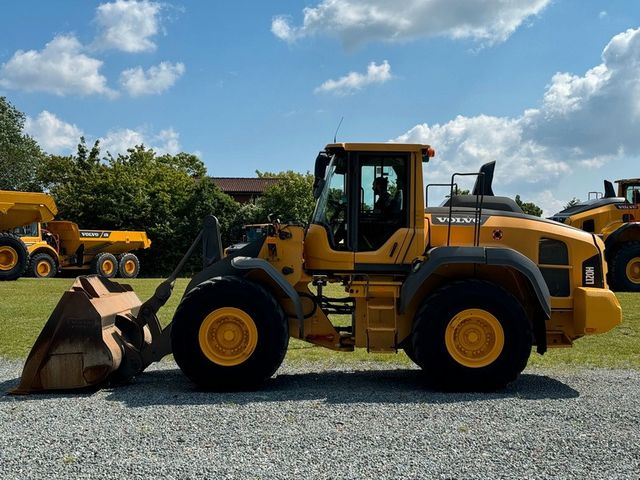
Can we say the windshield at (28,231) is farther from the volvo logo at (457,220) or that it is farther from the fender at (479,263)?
the fender at (479,263)

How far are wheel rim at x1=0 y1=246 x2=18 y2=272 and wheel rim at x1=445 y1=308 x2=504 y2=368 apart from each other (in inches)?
897

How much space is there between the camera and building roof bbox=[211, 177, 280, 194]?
211 ft

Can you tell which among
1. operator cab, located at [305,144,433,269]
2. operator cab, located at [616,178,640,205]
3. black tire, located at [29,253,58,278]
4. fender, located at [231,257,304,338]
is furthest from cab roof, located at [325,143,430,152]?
black tire, located at [29,253,58,278]

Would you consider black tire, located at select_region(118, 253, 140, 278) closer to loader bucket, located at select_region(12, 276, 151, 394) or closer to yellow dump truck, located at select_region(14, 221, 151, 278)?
yellow dump truck, located at select_region(14, 221, 151, 278)

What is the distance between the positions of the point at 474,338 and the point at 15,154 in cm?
5350

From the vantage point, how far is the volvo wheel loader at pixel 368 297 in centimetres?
733

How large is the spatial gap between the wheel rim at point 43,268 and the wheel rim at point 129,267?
4.35 metres

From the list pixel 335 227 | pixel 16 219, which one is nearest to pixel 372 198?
pixel 335 227

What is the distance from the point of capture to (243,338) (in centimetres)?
741

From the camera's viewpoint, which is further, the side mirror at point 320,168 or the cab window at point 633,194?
the cab window at point 633,194

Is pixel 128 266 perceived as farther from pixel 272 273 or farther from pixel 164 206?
pixel 272 273

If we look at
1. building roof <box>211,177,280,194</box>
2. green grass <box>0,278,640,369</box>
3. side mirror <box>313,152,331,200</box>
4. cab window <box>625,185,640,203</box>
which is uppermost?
building roof <box>211,177,280,194</box>

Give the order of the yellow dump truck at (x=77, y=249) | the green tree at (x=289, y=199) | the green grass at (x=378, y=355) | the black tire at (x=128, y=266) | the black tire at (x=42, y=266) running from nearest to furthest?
the green grass at (x=378, y=355) → the black tire at (x=42, y=266) → the yellow dump truck at (x=77, y=249) → the black tire at (x=128, y=266) → the green tree at (x=289, y=199)

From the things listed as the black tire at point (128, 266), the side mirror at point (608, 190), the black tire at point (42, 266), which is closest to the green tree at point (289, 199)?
the black tire at point (128, 266)
